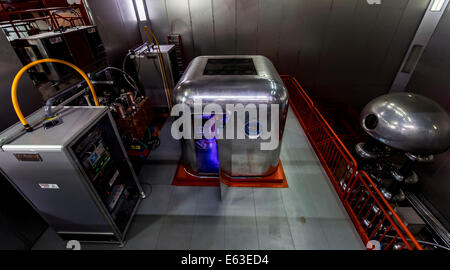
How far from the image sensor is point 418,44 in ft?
18.2

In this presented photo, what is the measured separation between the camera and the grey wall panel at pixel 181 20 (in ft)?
17.5

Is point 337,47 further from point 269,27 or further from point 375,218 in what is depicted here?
point 375,218

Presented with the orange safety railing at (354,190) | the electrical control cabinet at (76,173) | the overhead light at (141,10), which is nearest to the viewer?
the electrical control cabinet at (76,173)

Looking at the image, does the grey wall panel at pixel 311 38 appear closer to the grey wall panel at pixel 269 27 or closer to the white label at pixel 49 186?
the grey wall panel at pixel 269 27

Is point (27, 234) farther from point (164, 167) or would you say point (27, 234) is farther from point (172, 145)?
point (172, 145)

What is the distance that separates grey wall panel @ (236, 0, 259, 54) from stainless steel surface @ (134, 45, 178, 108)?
197cm

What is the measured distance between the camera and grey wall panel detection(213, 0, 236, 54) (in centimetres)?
530

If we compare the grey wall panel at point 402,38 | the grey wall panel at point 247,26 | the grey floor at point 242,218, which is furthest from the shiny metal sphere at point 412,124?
the grey wall panel at point 402,38

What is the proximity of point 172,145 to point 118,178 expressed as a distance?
1.65 meters

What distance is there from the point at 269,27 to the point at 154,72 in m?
3.35

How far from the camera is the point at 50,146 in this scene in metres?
1.85

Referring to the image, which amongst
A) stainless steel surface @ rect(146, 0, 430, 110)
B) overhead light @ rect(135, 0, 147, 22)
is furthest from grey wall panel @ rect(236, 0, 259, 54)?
overhead light @ rect(135, 0, 147, 22)

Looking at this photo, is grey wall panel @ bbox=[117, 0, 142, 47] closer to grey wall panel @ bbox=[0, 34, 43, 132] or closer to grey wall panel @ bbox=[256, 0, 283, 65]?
grey wall panel @ bbox=[0, 34, 43, 132]

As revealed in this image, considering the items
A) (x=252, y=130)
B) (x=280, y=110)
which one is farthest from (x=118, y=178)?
(x=280, y=110)
